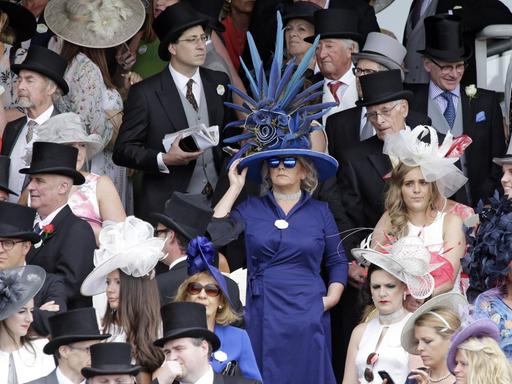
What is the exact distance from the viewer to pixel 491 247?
13.8 meters

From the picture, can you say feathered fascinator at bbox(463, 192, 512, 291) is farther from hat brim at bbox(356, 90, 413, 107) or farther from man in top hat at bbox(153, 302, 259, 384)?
man in top hat at bbox(153, 302, 259, 384)

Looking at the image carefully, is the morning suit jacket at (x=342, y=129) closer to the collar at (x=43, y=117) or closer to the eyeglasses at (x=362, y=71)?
the eyeglasses at (x=362, y=71)

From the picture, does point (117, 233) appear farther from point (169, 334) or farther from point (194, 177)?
point (194, 177)

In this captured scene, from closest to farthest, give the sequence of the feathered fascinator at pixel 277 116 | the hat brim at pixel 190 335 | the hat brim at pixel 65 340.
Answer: the hat brim at pixel 190 335, the hat brim at pixel 65 340, the feathered fascinator at pixel 277 116

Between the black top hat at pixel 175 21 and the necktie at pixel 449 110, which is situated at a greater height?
the black top hat at pixel 175 21

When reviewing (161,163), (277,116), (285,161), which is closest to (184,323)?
(285,161)

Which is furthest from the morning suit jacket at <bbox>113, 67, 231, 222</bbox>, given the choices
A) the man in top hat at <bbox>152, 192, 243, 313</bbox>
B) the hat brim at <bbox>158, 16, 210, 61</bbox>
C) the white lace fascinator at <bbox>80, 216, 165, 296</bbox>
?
the white lace fascinator at <bbox>80, 216, 165, 296</bbox>

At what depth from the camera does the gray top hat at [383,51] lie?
16.2 metres

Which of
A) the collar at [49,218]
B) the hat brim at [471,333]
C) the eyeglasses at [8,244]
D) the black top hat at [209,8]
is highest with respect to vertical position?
the black top hat at [209,8]

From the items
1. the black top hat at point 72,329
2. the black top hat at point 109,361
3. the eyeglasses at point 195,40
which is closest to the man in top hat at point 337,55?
the eyeglasses at point 195,40

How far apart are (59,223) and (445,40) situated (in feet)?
11.7

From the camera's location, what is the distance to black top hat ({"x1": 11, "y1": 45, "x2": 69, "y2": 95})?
50.6 feet

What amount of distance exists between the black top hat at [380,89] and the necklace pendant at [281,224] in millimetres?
1164

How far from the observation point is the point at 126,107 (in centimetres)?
1582
